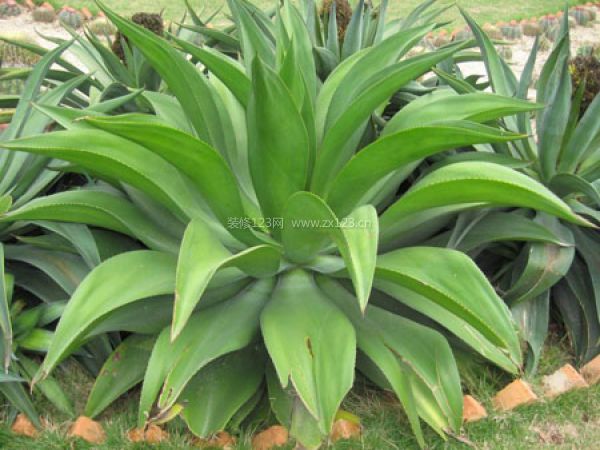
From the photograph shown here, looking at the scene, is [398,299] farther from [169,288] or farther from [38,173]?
[38,173]

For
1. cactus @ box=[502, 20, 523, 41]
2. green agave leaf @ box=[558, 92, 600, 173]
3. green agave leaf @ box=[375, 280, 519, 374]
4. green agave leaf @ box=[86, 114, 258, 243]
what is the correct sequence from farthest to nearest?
cactus @ box=[502, 20, 523, 41] < green agave leaf @ box=[558, 92, 600, 173] < green agave leaf @ box=[375, 280, 519, 374] < green agave leaf @ box=[86, 114, 258, 243]

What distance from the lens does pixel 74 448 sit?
219cm

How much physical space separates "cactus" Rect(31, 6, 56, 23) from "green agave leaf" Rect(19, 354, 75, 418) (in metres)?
6.14

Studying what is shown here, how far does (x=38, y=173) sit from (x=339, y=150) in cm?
111

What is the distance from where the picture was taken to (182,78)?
2.08m

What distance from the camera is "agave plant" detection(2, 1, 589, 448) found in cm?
194

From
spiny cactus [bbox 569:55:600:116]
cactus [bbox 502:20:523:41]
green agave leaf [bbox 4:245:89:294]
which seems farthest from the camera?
cactus [bbox 502:20:523:41]

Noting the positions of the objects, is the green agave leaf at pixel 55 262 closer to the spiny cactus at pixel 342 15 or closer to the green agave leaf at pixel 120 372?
the green agave leaf at pixel 120 372

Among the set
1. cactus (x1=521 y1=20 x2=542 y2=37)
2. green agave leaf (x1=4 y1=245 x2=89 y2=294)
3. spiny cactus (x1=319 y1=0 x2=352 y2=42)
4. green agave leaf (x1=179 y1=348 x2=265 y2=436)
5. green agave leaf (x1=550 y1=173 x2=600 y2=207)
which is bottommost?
cactus (x1=521 y1=20 x2=542 y2=37)

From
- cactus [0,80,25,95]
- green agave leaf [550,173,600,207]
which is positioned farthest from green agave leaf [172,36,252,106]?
cactus [0,80,25,95]

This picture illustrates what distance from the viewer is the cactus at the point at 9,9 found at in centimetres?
766

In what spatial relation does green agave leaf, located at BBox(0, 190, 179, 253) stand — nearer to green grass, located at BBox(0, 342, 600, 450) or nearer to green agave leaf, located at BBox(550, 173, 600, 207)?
green grass, located at BBox(0, 342, 600, 450)

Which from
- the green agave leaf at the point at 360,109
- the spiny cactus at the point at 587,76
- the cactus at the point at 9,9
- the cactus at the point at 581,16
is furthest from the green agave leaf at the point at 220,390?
the cactus at the point at 581,16

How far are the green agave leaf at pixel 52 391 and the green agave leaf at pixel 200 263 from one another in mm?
736
